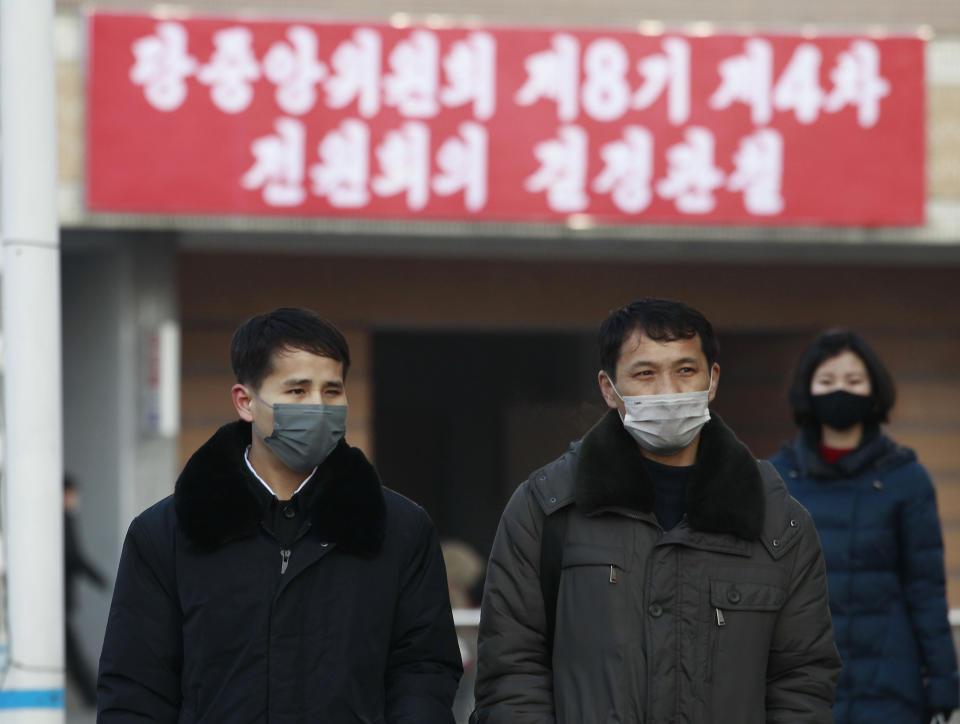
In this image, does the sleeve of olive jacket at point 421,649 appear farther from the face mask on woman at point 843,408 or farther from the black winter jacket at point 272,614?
the face mask on woman at point 843,408

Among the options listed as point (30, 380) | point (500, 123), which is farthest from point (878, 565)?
point (500, 123)

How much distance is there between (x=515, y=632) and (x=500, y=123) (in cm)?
657

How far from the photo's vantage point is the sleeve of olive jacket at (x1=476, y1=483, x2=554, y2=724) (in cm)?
358

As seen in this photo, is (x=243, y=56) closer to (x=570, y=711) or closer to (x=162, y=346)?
(x=162, y=346)

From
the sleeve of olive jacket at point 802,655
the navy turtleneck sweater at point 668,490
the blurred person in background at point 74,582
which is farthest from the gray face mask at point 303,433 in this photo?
the blurred person in background at point 74,582

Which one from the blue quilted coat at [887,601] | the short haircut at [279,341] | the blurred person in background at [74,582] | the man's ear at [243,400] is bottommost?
the blurred person in background at [74,582]

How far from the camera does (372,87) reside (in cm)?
973

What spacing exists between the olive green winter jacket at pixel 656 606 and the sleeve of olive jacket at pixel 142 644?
674mm

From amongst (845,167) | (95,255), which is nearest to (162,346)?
(95,255)

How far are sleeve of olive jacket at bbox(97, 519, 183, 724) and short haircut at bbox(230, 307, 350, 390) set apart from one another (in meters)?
0.42

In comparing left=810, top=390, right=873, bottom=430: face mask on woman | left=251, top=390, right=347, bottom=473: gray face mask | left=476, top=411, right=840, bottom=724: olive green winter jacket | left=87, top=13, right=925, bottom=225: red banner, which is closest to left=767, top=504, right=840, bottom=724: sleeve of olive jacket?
left=476, top=411, right=840, bottom=724: olive green winter jacket

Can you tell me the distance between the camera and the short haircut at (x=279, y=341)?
3688 mm

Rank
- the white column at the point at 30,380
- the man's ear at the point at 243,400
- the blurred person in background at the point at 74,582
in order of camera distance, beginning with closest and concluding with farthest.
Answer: the man's ear at the point at 243,400
the white column at the point at 30,380
the blurred person in background at the point at 74,582

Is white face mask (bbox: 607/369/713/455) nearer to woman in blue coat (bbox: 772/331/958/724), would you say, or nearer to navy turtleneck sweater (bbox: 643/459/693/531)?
navy turtleneck sweater (bbox: 643/459/693/531)
